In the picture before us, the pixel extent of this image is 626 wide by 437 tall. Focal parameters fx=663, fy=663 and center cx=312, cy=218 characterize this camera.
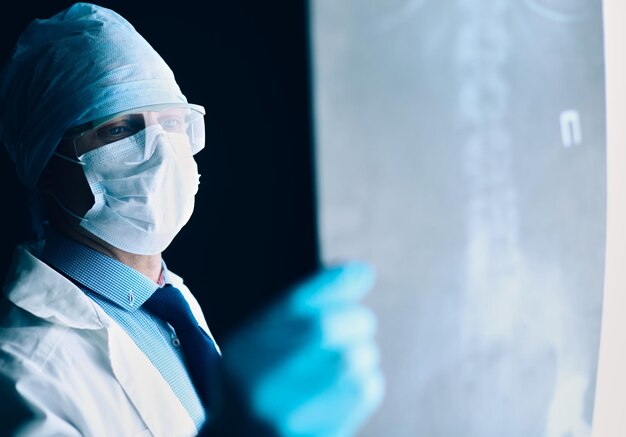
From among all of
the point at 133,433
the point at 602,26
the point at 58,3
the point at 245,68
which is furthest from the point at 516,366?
the point at 58,3

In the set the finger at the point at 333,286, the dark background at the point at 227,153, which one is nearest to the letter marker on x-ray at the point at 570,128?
the finger at the point at 333,286

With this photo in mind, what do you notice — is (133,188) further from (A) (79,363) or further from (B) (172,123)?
(A) (79,363)

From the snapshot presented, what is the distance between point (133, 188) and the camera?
0.90m

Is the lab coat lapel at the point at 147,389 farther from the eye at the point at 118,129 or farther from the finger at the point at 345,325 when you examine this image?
the finger at the point at 345,325

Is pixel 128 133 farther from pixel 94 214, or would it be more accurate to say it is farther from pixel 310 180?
pixel 310 180

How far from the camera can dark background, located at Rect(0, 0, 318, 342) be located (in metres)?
1.13

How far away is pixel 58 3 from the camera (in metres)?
1.43

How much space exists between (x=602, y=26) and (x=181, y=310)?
624 mm

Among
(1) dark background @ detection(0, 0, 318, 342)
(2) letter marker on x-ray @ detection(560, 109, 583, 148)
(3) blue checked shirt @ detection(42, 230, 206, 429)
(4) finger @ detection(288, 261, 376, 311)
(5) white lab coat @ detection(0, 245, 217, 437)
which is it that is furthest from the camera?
(1) dark background @ detection(0, 0, 318, 342)

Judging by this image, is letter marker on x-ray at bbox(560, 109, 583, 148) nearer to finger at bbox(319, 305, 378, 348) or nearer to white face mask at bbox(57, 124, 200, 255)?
finger at bbox(319, 305, 378, 348)

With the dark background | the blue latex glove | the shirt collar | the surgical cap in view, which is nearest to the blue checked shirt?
the shirt collar

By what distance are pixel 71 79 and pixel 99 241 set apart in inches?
8.8

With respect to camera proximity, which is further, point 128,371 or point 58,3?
point 58,3

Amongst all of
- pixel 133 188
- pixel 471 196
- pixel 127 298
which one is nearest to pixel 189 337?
pixel 127 298
